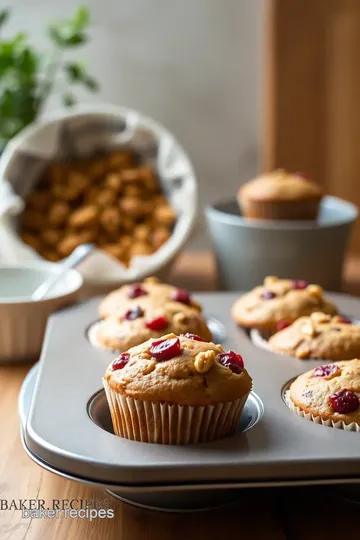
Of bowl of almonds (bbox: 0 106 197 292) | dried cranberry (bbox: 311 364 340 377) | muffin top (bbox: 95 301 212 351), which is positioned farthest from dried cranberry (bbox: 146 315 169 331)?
bowl of almonds (bbox: 0 106 197 292)

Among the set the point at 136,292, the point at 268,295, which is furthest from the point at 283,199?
the point at 136,292

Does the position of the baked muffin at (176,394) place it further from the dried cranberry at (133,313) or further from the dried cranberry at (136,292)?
the dried cranberry at (136,292)

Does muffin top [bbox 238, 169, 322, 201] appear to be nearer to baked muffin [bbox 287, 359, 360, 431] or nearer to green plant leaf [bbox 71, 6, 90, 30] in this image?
green plant leaf [bbox 71, 6, 90, 30]

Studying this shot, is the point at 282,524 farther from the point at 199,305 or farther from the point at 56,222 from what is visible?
the point at 56,222

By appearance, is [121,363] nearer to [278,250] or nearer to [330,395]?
[330,395]

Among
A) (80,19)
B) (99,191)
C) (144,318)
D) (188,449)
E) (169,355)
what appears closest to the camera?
(188,449)

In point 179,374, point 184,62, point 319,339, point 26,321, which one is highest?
point 184,62
